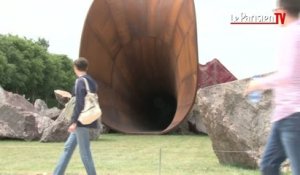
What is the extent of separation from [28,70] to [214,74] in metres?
37.0

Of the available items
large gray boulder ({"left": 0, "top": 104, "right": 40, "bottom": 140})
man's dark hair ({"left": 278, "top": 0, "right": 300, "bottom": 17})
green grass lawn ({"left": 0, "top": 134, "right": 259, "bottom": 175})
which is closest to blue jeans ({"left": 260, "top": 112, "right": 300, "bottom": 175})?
man's dark hair ({"left": 278, "top": 0, "right": 300, "bottom": 17})

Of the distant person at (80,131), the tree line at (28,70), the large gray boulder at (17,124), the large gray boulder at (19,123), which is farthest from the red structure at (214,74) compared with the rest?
the tree line at (28,70)

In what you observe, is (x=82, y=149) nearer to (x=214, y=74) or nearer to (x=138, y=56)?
(x=138, y=56)

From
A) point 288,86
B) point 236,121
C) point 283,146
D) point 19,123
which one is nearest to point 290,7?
point 288,86

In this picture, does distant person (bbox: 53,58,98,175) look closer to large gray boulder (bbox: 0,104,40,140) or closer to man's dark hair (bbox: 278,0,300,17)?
man's dark hair (bbox: 278,0,300,17)

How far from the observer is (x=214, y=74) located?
21.7 metres

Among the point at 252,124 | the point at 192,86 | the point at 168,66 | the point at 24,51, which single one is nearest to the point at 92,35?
the point at 168,66

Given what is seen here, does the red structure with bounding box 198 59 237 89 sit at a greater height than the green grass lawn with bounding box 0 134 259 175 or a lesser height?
lesser

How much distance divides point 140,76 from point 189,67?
196 inches

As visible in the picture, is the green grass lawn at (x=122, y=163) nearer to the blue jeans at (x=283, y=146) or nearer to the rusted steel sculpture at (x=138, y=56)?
the blue jeans at (x=283, y=146)

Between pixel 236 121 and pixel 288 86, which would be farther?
pixel 236 121

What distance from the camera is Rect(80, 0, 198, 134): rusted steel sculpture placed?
15102 mm

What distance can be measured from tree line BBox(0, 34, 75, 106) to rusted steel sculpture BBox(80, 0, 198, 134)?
31.7 meters

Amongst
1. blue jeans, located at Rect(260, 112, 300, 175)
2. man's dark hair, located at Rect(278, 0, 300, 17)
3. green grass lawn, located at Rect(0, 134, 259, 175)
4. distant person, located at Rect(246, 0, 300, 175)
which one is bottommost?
green grass lawn, located at Rect(0, 134, 259, 175)
